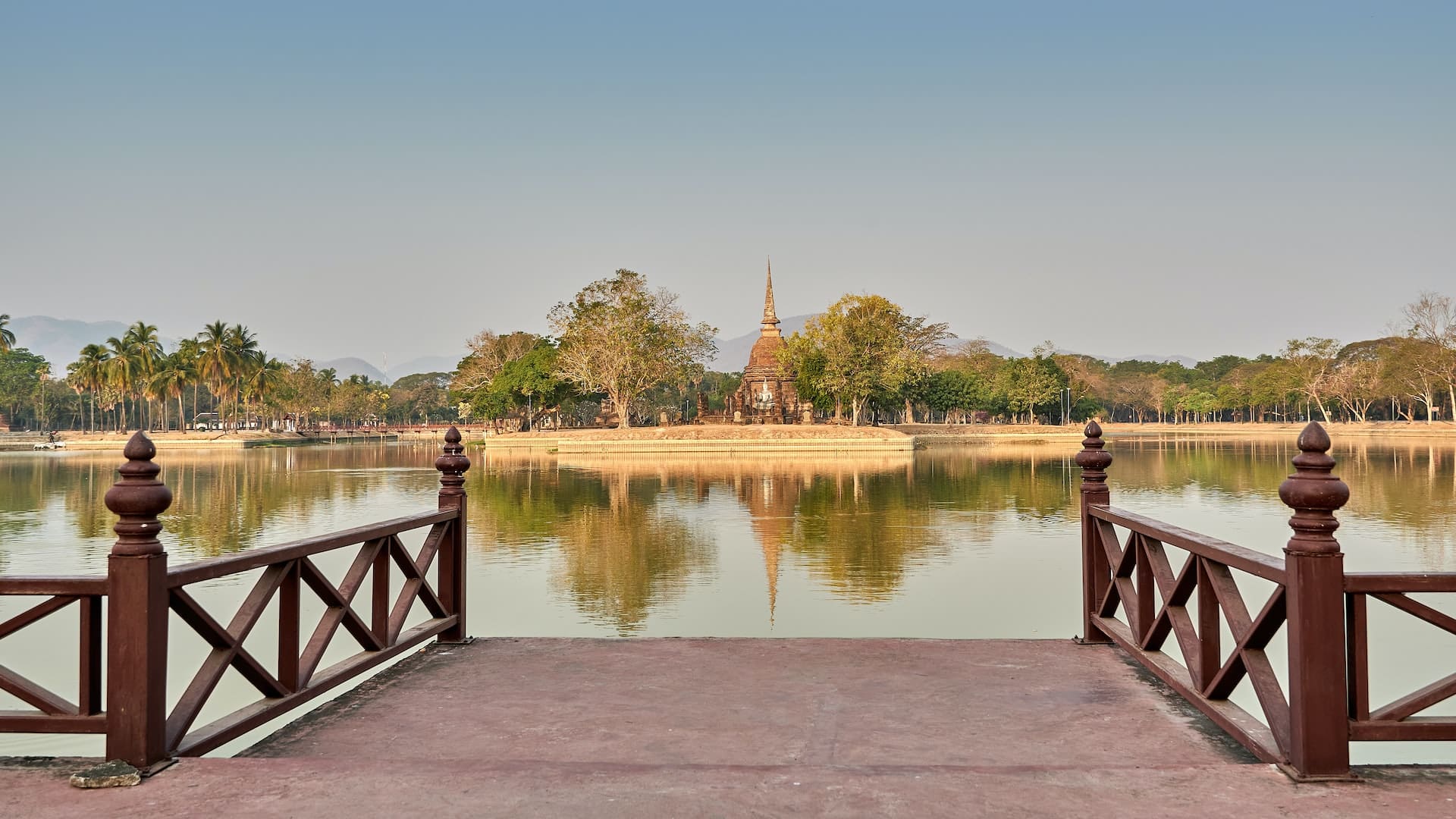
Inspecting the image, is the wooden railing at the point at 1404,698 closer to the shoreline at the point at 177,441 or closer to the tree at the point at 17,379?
the shoreline at the point at 177,441

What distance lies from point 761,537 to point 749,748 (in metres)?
11.9

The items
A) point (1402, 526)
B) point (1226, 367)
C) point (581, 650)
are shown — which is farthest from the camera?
point (1226, 367)

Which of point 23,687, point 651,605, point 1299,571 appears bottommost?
point 651,605

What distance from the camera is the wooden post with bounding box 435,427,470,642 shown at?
6.58 meters

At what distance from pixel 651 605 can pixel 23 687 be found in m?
7.04

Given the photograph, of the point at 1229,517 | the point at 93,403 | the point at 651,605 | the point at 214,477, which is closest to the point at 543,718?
the point at 651,605

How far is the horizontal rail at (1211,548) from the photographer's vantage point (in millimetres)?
3928

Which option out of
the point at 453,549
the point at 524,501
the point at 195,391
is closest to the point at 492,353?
the point at 195,391

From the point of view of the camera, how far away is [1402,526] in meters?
16.2

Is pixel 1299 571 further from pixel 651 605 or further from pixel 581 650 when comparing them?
pixel 651 605

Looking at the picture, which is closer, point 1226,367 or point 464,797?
point 464,797

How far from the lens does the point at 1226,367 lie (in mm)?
112250

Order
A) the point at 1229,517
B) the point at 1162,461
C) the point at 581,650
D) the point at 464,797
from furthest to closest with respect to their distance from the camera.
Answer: the point at 1162,461 < the point at 1229,517 < the point at 581,650 < the point at 464,797

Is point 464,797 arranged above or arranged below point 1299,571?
below
